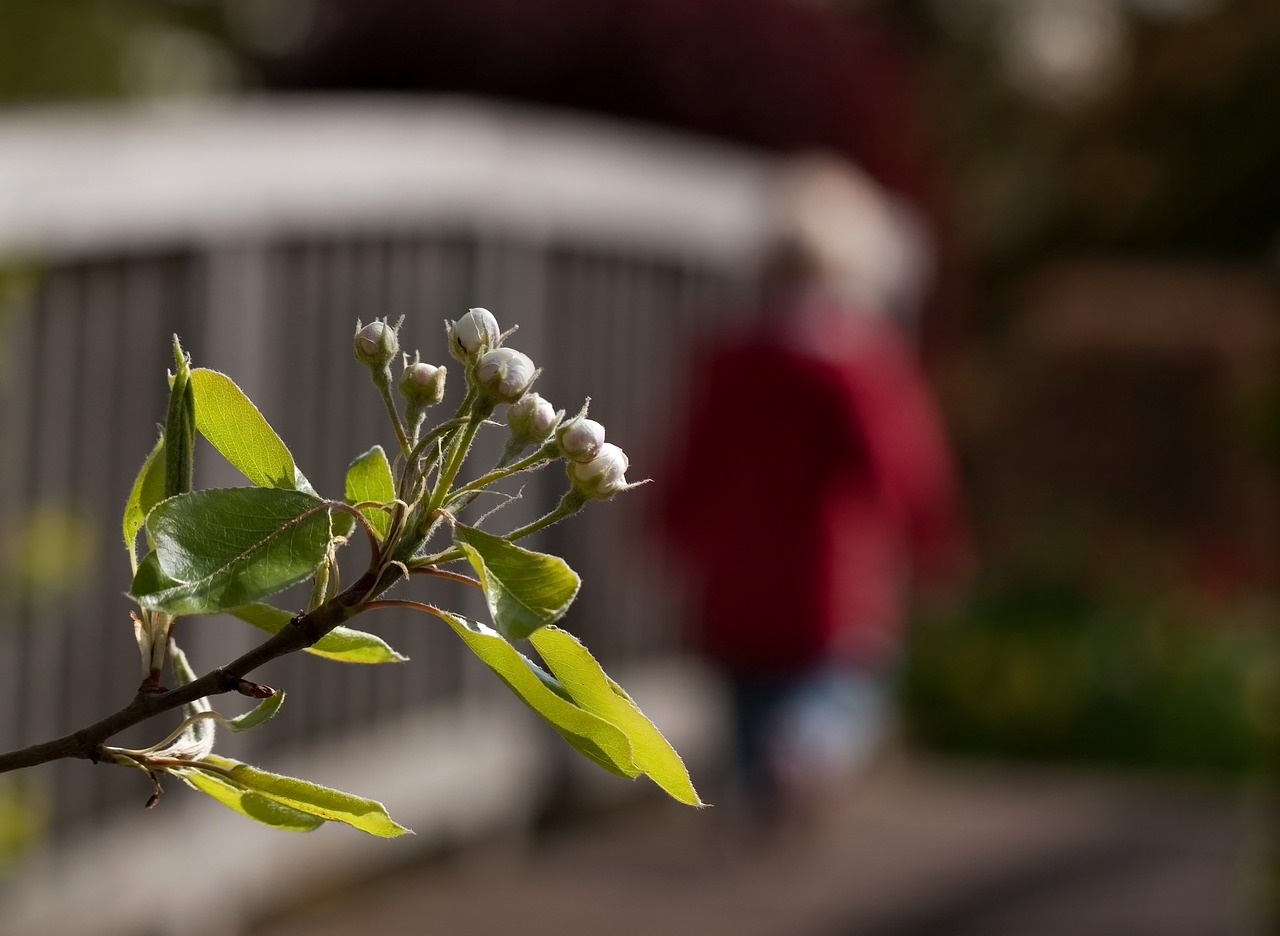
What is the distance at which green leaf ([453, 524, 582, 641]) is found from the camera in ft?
1.61

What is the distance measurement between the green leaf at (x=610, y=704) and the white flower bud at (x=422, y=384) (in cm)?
9

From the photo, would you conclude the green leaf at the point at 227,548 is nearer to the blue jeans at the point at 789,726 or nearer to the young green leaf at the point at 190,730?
the young green leaf at the point at 190,730

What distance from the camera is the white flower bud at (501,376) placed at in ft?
1.75

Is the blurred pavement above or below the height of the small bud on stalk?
below

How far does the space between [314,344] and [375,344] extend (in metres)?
4.28

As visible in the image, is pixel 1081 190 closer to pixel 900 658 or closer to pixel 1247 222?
pixel 1247 222

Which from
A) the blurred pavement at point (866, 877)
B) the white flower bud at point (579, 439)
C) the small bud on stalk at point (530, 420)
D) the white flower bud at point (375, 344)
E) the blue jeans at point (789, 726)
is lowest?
the blurred pavement at point (866, 877)

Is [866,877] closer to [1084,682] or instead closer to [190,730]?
[1084,682]

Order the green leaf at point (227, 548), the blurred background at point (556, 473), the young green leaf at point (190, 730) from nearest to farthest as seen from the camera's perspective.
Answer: the green leaf at point (227, 548) → the young green leaf at point (190, 730) → the blurred background at point (556, 473)

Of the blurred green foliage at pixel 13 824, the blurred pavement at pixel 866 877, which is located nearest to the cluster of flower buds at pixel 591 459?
the blurred green foliage at pixel 13 824

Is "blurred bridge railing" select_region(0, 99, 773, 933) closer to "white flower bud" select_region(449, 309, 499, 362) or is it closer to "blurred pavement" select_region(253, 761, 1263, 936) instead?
"blurred pavement" select_region(253, 761, 1263, 936)

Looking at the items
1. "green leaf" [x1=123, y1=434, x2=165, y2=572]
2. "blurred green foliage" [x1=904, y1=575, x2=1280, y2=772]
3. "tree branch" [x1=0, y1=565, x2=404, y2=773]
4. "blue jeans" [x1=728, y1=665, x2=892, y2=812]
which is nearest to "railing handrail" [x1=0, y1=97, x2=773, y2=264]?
"blue jeans" [x1=728, y1=665, x2=892, y2=812]

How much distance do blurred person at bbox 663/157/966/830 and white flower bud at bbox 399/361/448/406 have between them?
14.7 ft

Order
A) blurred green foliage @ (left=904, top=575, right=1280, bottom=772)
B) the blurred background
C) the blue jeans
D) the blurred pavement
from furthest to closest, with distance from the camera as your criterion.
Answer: blurred green foliage @ (left=904, top=575, right=1280, bottom=772)
the blue jeans
the blurred pavement
the blurred background
